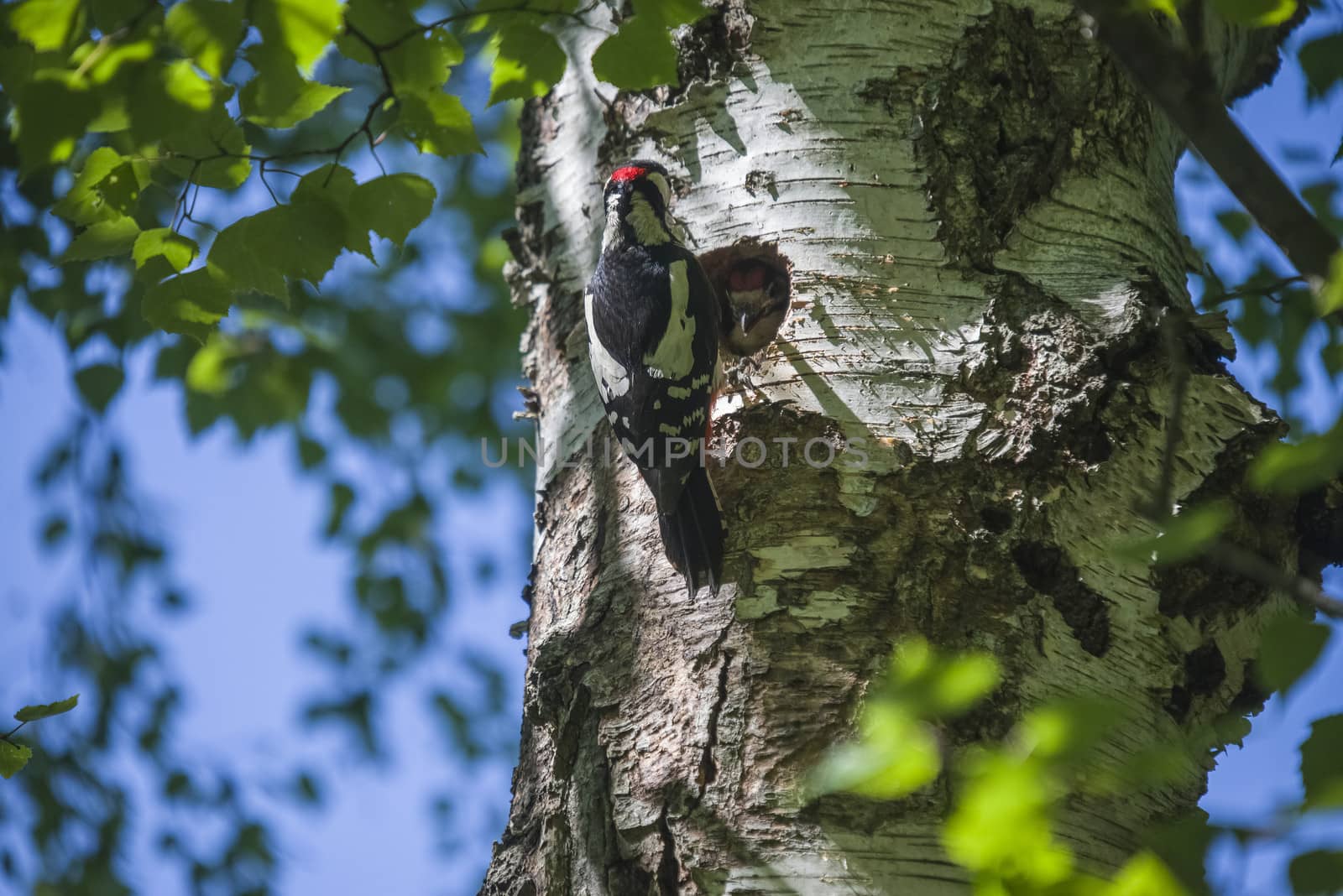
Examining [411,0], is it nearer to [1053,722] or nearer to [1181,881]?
[1053,722]

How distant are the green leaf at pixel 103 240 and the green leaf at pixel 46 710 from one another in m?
0.64

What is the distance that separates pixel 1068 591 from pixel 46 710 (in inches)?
58.4

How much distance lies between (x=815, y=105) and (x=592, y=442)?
→ 0.76 metres

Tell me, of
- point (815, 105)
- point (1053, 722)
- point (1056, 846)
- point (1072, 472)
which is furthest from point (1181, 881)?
point (815, 105)

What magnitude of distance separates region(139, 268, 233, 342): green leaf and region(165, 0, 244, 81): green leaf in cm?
51

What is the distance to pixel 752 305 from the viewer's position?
2512 millimetres

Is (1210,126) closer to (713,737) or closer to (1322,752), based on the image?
(1322,752)

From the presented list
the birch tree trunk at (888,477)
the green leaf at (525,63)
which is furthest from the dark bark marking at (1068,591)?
the green leaf at (525,63)

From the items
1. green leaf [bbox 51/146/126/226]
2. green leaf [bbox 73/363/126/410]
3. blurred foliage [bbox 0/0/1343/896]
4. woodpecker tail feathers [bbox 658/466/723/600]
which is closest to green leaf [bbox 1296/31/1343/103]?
blurred foliage [bbox 0/0/1343/896]

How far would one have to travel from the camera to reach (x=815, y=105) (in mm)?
2111

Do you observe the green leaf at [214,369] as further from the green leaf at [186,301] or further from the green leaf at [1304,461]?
the green leaf at [1304,461]

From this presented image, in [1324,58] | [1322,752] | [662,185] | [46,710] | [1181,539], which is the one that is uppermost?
[662,185]

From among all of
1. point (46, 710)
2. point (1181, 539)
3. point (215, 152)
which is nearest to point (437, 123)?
point (215, 152)

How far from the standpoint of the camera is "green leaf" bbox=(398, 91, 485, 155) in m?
1.50
